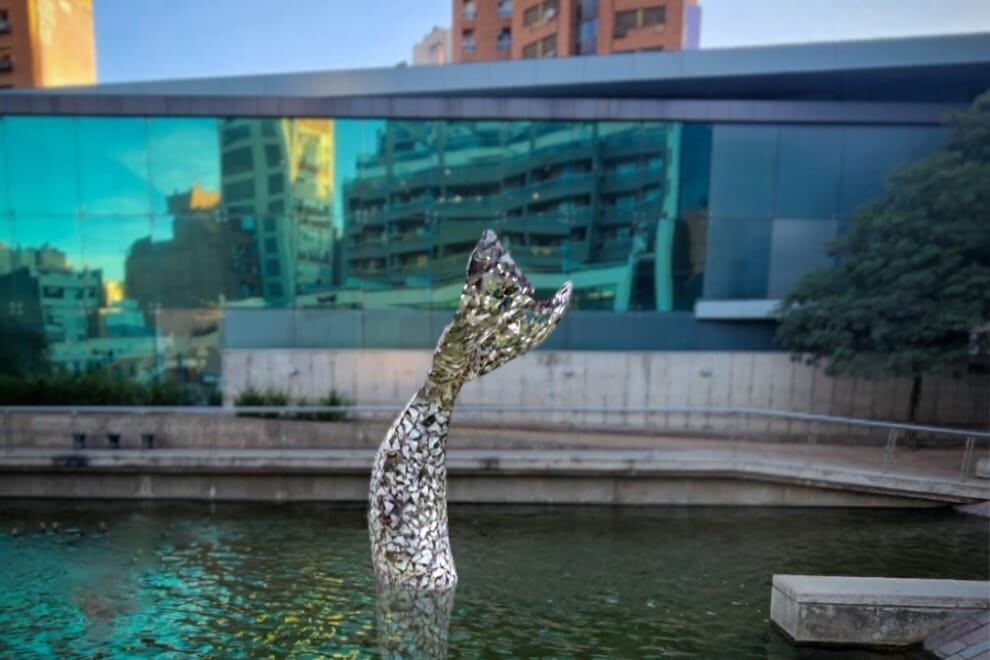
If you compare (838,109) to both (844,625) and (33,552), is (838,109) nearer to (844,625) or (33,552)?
(844,625)

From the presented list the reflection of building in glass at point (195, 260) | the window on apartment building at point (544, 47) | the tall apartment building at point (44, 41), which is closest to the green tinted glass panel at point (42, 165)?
the reflection of building in glass at point (195, 260)

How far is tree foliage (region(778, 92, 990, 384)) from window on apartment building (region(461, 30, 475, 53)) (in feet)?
128

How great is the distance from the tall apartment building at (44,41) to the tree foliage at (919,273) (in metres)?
47.7

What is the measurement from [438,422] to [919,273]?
35.3 feet

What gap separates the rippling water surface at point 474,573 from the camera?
21.1 ft

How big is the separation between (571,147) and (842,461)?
1009 centimetres

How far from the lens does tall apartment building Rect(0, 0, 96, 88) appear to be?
40.1m

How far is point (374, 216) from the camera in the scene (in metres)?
16.5

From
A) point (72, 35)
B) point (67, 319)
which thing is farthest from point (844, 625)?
point (72, 35)

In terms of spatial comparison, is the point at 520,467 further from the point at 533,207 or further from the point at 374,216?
the point at 374,216

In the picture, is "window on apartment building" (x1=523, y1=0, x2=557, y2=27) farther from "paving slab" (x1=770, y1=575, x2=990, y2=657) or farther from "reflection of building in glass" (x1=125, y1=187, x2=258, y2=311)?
"paving slab" (x1=770, y1=575, x2=990, y2=657)

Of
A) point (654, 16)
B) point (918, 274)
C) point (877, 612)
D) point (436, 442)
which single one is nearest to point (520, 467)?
point (436, 442)

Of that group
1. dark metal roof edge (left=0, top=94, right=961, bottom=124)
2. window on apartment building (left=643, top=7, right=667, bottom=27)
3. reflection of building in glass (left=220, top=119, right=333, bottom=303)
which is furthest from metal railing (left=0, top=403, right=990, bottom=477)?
window on apartment building (left=643, top=7, right=667, bottom=27)

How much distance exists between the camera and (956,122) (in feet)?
43.8
